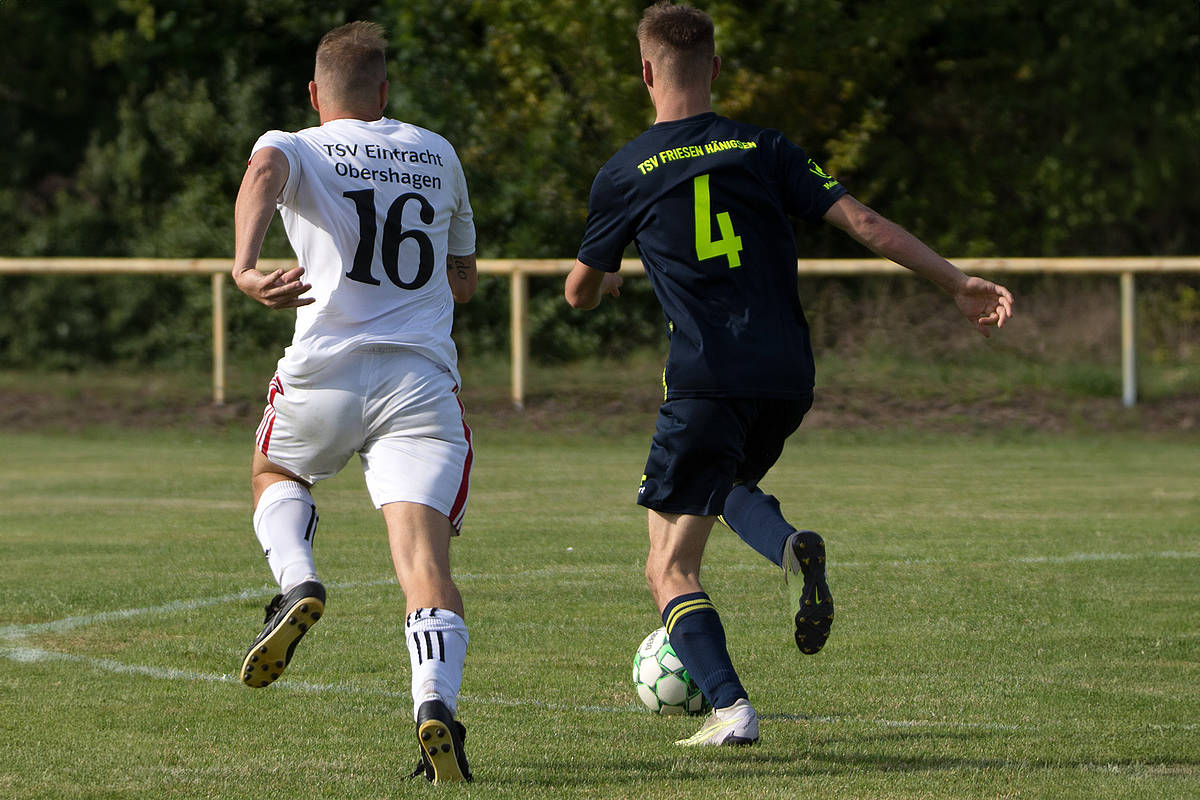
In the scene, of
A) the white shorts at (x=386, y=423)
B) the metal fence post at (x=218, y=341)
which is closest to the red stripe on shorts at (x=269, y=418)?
the white shorts at (x=386, y=423)

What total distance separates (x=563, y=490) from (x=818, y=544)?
7.58 metres

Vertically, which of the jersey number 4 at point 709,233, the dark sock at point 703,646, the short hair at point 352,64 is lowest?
the dark sock at point 703,646

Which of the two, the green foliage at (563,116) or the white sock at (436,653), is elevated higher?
the green foliage at (563,116)

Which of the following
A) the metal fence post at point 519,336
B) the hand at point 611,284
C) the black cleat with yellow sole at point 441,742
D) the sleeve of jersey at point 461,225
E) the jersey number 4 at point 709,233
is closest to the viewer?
the black cleat with yellow sole at point 441,742

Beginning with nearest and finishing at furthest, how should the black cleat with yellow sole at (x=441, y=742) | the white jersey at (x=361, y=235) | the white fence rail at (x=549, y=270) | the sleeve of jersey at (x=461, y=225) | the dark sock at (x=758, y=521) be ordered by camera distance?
the black cleat with yellow sole at (x=441, y=742)
the white jersey at (x=361, y=235)
the sleeve of jersey at (x=461, y=225)
the dark sock at (x=758, y=521)
the white fence rail at (x=549, y=270)

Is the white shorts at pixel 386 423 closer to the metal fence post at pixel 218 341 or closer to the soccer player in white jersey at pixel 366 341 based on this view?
the soccer player in white jersey at pixel 366 341

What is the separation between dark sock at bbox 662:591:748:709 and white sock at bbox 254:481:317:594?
1.12 m

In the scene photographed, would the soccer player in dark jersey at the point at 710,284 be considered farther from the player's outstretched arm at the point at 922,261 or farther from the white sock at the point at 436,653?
the white sock at the point at 436,653

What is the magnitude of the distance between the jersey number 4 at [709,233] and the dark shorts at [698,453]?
1.42 feet

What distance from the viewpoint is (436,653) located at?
4.54 meters

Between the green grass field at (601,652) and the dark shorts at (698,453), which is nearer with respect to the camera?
the green grass field at (601,652)

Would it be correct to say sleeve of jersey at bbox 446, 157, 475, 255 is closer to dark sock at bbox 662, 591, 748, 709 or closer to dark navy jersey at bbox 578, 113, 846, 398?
dark navy jersey at bbox 578, 113, 846, 398

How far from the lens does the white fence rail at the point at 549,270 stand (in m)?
17.5

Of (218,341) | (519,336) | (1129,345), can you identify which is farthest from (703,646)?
(218,341)
